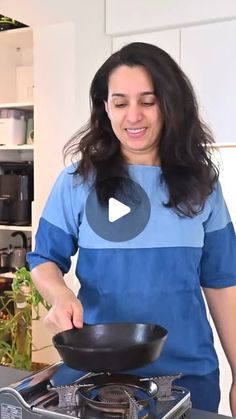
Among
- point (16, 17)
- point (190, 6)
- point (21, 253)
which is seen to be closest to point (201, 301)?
point (190, 6)

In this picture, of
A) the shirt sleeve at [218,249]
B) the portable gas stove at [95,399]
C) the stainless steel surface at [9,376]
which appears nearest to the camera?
the portable gas stove at [95,399]

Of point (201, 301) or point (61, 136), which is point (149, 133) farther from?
point (61, 136)

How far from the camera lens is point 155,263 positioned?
1.09 meters

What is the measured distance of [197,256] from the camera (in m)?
1.14

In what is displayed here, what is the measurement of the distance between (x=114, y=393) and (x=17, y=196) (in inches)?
96.3

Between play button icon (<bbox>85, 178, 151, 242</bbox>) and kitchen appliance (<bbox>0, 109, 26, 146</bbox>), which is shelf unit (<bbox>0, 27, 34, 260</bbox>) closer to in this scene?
kitchen appliance (<bbox>0, 109, 26, 146</bbox>)

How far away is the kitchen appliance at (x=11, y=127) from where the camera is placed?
10.5 feet

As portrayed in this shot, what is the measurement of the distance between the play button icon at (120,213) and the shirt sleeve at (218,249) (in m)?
0.15

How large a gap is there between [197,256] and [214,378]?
27cm

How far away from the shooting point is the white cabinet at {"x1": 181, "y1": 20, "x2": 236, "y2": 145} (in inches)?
91.4

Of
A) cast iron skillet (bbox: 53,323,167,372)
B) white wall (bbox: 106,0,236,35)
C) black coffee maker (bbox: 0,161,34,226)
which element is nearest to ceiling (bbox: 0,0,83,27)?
white wall (bbox: 106,0,236,35)

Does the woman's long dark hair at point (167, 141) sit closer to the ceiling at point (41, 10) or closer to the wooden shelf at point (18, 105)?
the ceiling at point (41, 10)

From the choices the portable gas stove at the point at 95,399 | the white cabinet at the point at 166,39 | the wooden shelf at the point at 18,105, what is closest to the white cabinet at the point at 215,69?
the white cabinet at the point at 166,39

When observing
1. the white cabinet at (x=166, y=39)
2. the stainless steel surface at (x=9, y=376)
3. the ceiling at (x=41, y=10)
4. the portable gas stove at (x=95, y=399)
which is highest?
the ceiling at (x=41, y=10)
